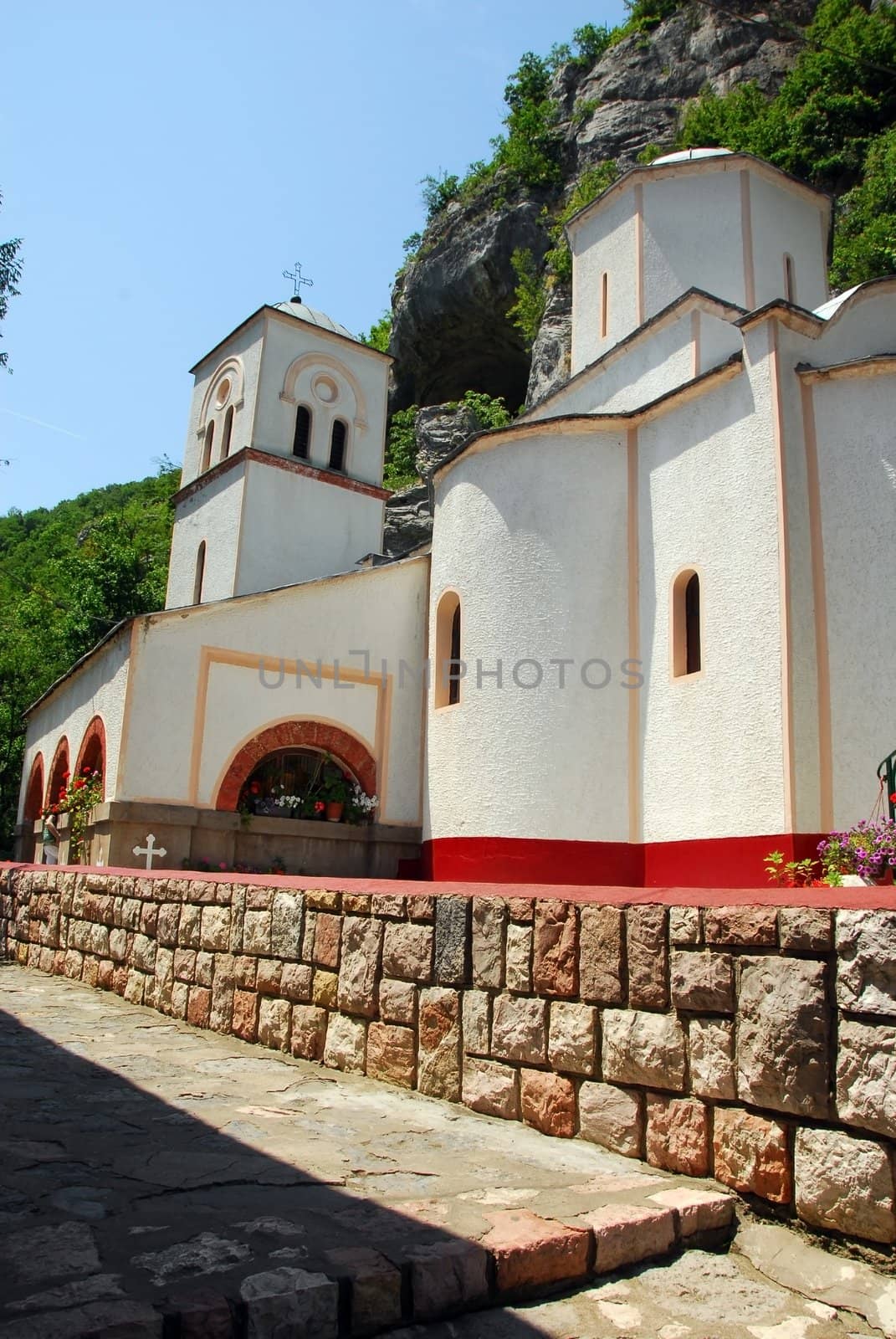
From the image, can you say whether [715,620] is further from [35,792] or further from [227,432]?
[35,792]

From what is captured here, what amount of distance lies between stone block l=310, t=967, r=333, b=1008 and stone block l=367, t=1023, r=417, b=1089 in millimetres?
322

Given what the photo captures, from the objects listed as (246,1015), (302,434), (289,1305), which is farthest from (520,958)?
(302,434)

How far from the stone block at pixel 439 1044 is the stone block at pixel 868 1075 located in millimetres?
1818

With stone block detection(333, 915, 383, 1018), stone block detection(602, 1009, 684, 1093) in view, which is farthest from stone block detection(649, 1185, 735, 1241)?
stone block detection(333, 915, 383, 1018)

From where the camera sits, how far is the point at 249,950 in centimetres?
574

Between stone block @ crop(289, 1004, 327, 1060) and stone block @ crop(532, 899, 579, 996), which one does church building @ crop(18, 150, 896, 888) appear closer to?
stone block @ crop(289, 1004, 327, 1060)

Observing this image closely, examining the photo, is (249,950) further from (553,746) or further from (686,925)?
(553,746)

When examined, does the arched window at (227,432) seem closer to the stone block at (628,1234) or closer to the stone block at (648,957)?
the stone block at (648,957)

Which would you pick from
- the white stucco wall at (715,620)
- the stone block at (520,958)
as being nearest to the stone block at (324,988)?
the stone block at (520,958)

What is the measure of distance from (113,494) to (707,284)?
50580 mm

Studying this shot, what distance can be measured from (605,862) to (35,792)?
12.4 meters

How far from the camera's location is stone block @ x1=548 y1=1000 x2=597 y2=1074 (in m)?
3.78

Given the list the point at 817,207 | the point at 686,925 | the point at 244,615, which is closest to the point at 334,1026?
the point at 686,925

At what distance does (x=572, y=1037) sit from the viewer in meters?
3.84
